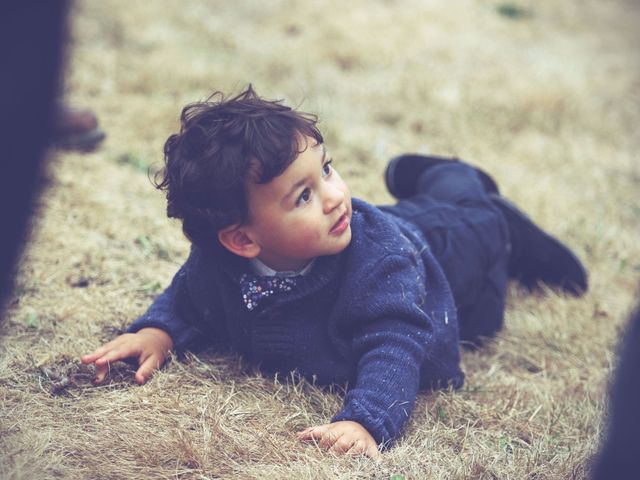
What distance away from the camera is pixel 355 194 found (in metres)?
3.04

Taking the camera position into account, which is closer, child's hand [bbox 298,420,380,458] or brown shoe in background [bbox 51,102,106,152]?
child's hand [bbox 298,420,380,458]

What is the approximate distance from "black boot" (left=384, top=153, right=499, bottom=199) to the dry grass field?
232 mm

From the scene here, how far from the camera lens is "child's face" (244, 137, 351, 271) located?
5.33 ft

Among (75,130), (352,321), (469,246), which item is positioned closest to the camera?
(352,321)

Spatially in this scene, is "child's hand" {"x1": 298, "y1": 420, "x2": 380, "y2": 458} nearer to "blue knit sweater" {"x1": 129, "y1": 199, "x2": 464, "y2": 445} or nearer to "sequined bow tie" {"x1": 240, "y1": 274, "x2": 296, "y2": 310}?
"blue knit sweater" {"x1": 129, "y1": 199, "x2": 464, "y2": 445}

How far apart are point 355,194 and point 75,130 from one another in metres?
1.27

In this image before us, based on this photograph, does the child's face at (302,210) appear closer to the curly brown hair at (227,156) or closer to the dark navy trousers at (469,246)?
Answer: the curly brown hair at (227,156)

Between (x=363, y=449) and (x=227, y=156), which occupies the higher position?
(x=227, y=156)

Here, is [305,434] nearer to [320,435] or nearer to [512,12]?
[320,435]

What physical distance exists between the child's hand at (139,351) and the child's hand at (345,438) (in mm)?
466

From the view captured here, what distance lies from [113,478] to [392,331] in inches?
27.3

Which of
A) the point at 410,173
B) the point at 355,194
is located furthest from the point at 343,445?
the point at 355,194

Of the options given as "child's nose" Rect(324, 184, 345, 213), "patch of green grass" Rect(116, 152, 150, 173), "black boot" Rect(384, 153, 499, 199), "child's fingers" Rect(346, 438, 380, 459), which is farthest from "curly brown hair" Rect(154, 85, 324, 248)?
"patch of green grass" Rect(116, 152, 150, 173)

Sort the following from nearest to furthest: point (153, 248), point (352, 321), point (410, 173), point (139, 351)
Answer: point (352, 321), point (139, 351), point (153, 248), point (410, 173)
